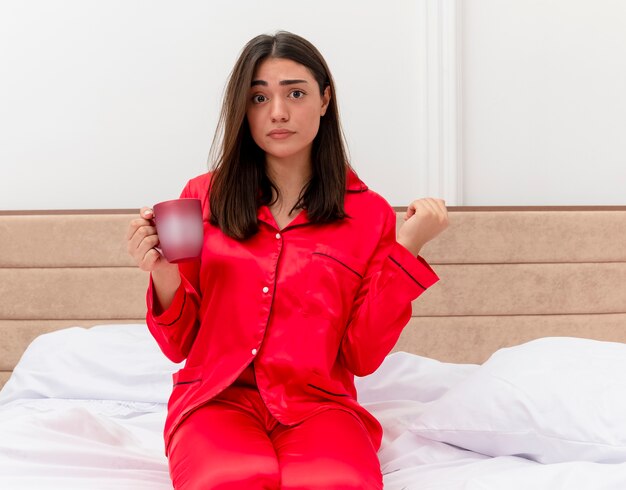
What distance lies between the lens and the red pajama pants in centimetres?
124

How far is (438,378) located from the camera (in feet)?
6.75

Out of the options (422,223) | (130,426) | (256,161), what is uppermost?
(256,161)

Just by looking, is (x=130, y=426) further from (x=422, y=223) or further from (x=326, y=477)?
(x=422, y=223)

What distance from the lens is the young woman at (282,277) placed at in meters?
1.48

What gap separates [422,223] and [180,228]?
1.62ft

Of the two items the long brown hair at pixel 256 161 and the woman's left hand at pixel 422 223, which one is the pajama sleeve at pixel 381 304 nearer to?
the woman's left hand at pixel 422 223

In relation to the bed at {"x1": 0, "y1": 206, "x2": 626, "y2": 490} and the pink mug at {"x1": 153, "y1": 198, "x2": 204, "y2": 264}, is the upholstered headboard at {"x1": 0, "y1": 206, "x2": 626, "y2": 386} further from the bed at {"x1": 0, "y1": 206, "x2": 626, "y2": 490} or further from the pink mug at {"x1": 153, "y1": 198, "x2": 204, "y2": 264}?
the pink mug at {"x1": 153, "y1": 198, "x2": 204, "y2": 264}

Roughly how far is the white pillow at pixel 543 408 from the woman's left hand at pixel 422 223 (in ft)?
1.23

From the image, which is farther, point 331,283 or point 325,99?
point 325,99

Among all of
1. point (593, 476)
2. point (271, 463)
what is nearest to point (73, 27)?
point (271, 463)

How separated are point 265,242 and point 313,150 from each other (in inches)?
10.7

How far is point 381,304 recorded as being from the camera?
1.53m

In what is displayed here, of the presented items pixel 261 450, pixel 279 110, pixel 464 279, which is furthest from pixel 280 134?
pixel 464 279

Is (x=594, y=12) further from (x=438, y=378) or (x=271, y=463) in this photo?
(x=271, y=463)
